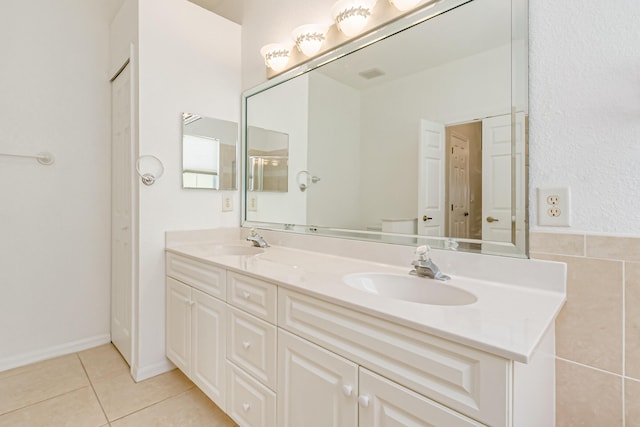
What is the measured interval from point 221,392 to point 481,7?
1.86 m

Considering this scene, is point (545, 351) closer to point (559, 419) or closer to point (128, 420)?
point (559, 419)

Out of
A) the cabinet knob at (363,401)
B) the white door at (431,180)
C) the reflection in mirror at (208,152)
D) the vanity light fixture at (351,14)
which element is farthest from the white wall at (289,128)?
the cabinet knob at (363,401)

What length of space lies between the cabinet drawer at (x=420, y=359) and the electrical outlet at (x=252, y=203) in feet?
4.12

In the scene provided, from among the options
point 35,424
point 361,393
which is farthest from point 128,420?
point 361,393

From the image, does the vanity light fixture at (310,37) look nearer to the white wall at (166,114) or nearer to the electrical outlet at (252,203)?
the white wall at (166,114)

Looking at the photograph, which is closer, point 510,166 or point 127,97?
point 510,166

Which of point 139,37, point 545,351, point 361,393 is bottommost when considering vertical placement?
point 361,393

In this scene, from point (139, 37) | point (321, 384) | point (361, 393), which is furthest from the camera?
point (139, 37)

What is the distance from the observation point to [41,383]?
1.79 meters

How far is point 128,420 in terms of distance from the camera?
1.50 metres

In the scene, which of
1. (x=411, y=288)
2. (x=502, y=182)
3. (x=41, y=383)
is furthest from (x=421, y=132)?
(x=41, y=383)

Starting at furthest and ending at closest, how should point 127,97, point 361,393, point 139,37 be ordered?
point 127,97, point 139,37, point 361,393

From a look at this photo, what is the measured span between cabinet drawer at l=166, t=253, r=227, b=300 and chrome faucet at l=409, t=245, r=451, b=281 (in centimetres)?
82

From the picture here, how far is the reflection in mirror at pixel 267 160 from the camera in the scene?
6.48 ft
